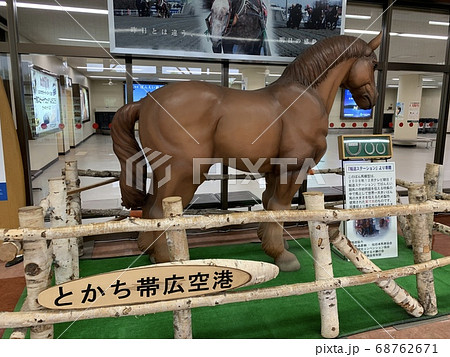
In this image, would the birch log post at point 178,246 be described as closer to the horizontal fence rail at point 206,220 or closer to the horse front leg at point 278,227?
the horizontal fence rail at point 206,220

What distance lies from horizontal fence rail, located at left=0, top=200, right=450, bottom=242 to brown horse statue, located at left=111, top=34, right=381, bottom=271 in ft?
2.21

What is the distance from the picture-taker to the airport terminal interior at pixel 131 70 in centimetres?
279

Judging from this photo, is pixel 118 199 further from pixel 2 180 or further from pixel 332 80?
pixel 332 80

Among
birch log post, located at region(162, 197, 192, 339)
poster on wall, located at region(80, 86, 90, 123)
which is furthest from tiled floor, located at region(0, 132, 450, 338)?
birch log post, located at region(162, 197, 192, 339)

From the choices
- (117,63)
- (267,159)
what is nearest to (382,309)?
(267,159)

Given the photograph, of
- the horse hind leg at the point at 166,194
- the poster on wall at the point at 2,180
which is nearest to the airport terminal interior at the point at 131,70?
the poster on wall at the point at 2,180

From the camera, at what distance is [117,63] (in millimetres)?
3117

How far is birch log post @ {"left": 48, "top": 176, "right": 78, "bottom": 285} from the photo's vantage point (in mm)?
1929

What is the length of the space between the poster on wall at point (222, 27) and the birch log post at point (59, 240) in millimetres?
1437

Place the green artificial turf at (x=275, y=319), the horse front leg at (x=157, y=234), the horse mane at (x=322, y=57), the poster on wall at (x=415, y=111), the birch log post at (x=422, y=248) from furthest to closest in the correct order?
the poster on wall at (x=415, y=111)
the horse mane at (x=322, y=57)
the horse front leg at (x=157, y=234)
the birch log post at (x=422, y=248)
the green artificial turf at (x=275, y=319)

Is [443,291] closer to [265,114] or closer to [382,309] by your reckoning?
[382,309]

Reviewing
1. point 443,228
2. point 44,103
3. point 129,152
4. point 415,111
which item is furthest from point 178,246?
point 415,111

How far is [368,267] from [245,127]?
1125mm

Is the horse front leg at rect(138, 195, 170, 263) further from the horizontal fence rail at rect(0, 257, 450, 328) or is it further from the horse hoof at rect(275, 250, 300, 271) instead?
the horse hoof at rect(275, 250, 300, 271)
